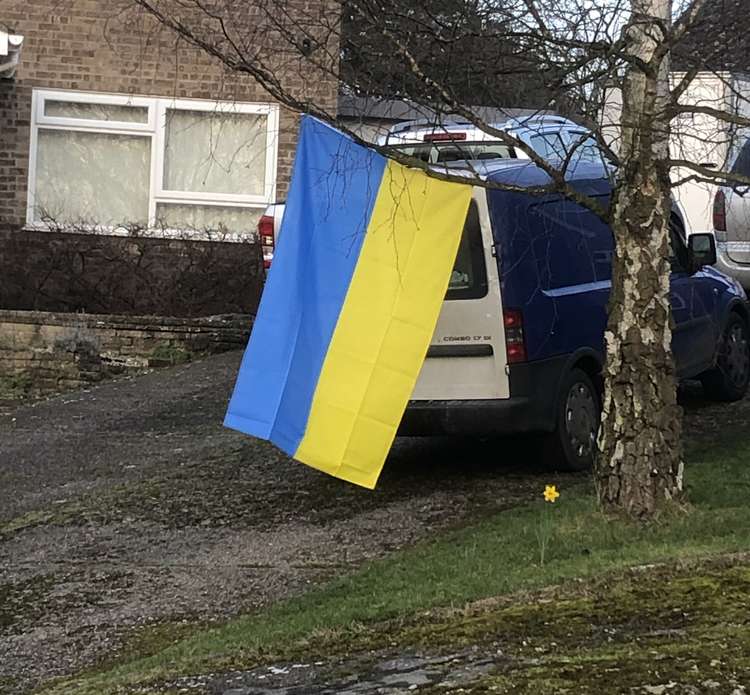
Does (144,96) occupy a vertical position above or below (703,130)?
above

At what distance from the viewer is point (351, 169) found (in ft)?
23.0

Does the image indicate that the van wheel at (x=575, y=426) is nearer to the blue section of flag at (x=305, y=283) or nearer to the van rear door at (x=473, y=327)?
the van rear door at (x=473, y=327)

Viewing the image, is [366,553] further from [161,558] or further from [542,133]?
[542,133]

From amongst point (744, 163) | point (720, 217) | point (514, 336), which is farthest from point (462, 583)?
point (720, 217)

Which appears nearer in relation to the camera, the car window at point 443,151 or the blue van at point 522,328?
the car window at point 443,151

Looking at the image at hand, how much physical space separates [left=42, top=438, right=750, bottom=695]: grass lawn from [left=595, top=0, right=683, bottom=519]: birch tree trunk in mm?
228

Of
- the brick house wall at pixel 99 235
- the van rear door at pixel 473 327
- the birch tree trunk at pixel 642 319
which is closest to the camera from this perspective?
the birch tree trunk at pixel 642 319

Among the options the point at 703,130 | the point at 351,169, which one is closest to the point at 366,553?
the point at 351,169

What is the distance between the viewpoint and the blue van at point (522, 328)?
7.48m

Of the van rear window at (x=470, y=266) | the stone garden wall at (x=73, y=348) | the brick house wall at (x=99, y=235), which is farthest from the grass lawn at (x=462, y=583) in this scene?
the brick house wall at (x=99, y=235)

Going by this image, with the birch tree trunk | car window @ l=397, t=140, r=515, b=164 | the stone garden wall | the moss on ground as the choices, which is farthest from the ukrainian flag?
the stone garden wall

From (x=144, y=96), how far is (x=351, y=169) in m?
9.69

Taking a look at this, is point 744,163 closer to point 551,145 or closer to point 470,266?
point 551,145

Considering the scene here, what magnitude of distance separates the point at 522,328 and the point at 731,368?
3.36 meters
